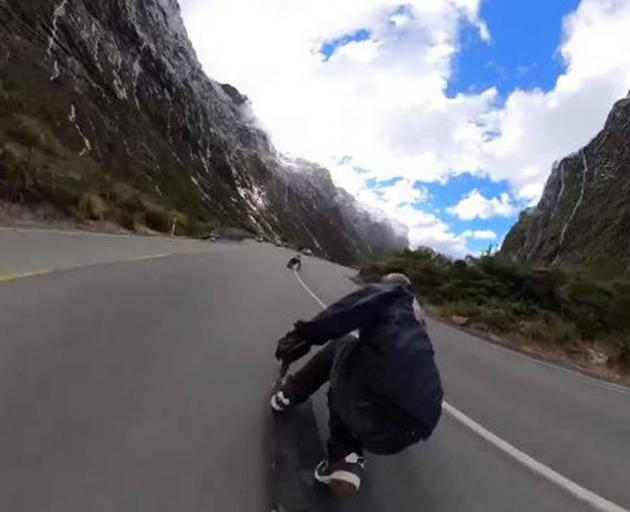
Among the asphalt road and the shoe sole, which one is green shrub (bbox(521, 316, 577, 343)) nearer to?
the asphalt road

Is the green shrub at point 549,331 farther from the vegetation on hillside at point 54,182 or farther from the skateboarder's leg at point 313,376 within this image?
the vegetation on hillside at point 54,182

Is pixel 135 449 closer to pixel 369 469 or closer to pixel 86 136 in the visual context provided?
pixel 369 469

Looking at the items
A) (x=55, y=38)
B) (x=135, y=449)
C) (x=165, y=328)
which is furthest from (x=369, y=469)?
(x=55, y=38)

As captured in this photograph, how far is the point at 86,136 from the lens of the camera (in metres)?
77.2

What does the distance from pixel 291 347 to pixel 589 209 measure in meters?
52.9

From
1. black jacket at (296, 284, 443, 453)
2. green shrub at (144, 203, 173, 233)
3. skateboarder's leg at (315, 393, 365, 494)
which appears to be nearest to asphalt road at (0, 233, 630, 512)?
skateboarder's leg at (315, 393, 365, 494)

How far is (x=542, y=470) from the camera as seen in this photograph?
592 centimetres

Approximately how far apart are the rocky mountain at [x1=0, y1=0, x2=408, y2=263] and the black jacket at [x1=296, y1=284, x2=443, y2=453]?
63.8 feet

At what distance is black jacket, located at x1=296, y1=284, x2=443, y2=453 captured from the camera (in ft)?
14.2

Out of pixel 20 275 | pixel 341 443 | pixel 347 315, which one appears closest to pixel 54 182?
pixel 20 275

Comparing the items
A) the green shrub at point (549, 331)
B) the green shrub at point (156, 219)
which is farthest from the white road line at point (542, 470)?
the green shrub at point (156, 219)

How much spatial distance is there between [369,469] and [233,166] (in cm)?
16195

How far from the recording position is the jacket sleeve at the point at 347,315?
4734 mm

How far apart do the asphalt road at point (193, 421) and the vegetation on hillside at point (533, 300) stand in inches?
288
